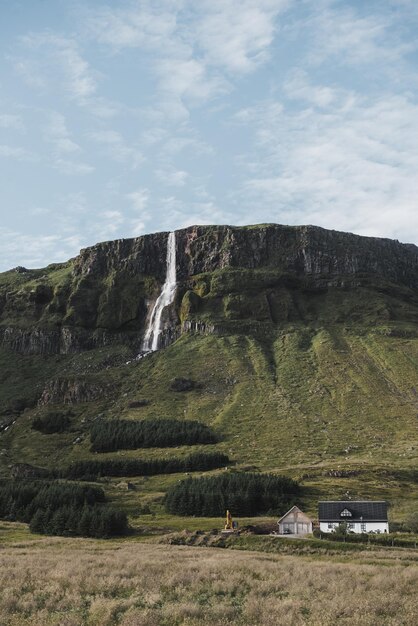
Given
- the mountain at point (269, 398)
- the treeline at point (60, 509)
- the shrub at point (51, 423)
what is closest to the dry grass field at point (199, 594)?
the treeline at point (60, 509)

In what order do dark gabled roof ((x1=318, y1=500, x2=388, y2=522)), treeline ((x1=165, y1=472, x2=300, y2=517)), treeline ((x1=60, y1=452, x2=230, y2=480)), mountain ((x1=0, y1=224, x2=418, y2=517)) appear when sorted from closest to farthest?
dark gabled roof ((x1=318, y1=500, x2=388, y2=522))
treeline ((x1=165, y1=472, x2=300, y2=517))
mountain ((x1=0, y1=224, x2=418, y2=517))
treeline ((x1=60, y1=452, x2=230, y2=480))

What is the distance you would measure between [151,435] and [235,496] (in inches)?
1908

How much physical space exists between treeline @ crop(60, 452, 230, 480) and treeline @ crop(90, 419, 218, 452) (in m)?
9.06

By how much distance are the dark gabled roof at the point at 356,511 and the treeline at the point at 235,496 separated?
14.5 m

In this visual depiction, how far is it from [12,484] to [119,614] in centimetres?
9039

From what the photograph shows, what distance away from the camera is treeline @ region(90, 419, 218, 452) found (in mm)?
140250

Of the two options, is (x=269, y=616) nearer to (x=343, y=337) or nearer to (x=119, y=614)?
(x=119, y=614)

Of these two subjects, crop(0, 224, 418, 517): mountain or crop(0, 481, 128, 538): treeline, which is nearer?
crop(0, 481, 128, 538): treeline

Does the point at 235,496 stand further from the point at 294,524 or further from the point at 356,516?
the point at 356,516

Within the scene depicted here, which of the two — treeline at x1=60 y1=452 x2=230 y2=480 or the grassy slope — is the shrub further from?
treeline at x1=60 y1=452 x2=230 y2=480

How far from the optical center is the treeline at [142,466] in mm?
125938

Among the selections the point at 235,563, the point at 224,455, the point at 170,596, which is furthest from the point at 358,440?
the point at 170,596

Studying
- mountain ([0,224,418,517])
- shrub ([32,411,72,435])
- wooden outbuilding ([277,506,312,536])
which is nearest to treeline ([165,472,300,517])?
mountain ([0,224,418,517])

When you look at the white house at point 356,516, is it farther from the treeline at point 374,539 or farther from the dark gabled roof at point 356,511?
the treeline at point 374,539
